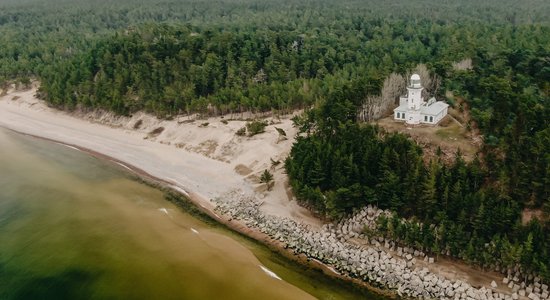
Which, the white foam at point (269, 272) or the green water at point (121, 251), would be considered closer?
the green water at point (121, 251)

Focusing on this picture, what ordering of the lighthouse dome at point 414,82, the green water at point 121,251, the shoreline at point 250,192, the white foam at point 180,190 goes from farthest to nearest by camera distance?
the white foam at point 180,190 < the lighthouse dome at point 414,82 < the green water at point 121,251 < the shoreline at point 250,192

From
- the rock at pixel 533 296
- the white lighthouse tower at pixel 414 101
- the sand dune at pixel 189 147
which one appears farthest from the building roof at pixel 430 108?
the rock at pixel 533 296

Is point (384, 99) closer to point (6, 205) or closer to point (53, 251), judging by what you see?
point (53, 251)

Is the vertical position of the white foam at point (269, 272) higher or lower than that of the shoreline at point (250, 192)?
lower

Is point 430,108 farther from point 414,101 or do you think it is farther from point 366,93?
point 366,93

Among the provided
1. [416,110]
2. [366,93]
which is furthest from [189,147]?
[416,110]

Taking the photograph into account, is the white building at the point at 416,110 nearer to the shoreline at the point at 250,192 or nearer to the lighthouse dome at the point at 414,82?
the lighthouse dome at the point at 414,82
